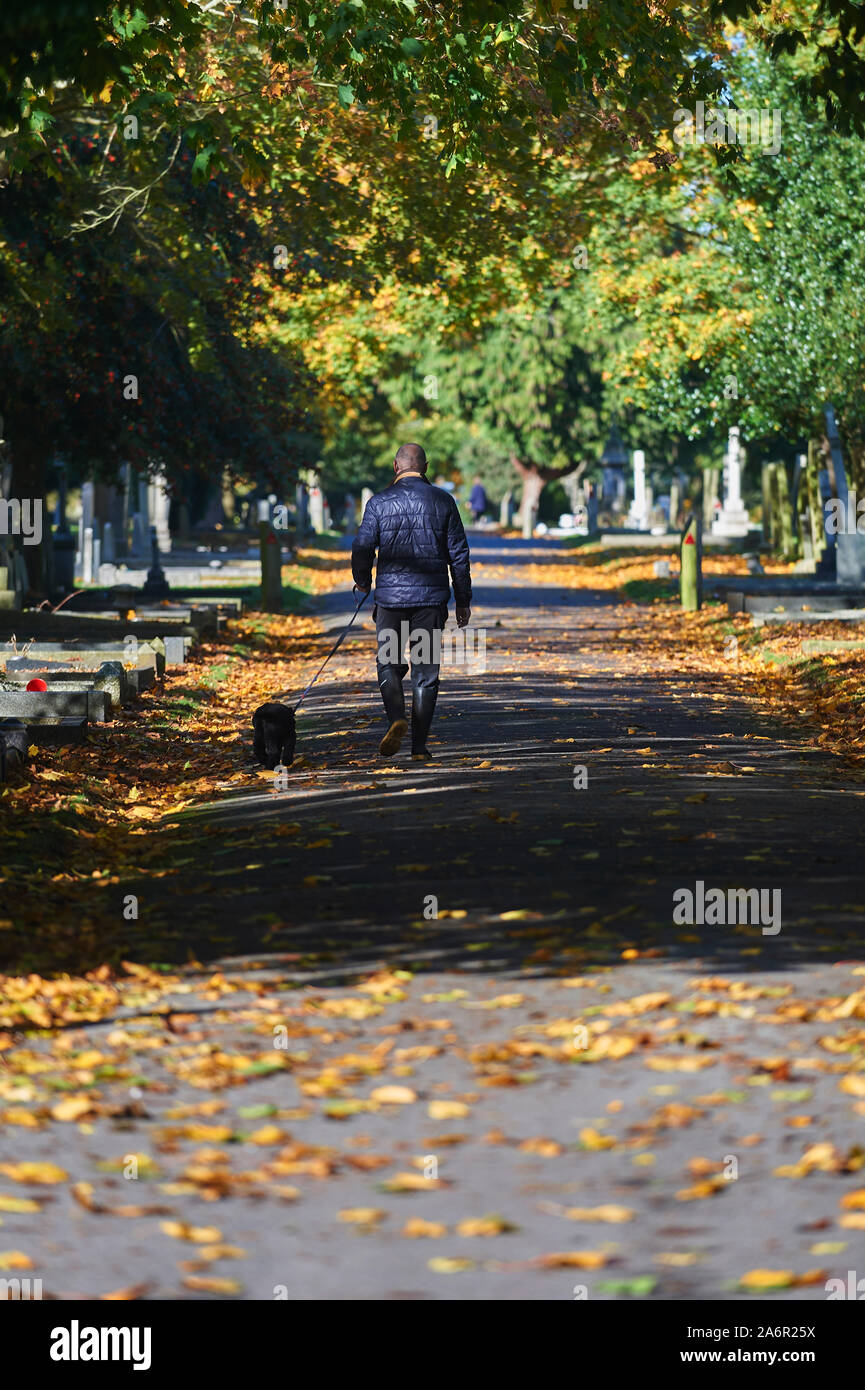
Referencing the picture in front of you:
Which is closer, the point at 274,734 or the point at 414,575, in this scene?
the point at 274,734

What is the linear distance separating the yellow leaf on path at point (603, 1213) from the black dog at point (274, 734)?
25.5 ft

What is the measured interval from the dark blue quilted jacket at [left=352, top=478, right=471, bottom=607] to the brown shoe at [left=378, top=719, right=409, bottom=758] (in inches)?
30.0

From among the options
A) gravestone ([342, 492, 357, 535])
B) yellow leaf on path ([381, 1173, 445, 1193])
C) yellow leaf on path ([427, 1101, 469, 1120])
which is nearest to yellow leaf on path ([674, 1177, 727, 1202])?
yellow leaf on path ([381, 1173, 445, 1193])

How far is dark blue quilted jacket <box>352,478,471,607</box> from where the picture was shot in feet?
43.3

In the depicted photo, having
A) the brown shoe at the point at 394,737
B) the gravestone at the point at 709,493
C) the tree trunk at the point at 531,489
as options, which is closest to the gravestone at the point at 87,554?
the brown shoe at the point at 394,737

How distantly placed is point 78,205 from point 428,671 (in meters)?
10.1

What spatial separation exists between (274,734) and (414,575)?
53.2 inches

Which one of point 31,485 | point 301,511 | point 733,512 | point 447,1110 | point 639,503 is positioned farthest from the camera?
point 301,511

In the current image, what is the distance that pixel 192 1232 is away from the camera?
5.05 metres

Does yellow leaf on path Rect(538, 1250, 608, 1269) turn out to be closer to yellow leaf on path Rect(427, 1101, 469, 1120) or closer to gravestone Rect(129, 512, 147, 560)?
yellow leaf on path Rect(427, 1101, 469, 1120)

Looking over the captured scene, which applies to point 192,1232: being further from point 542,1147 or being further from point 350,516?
point 350,516

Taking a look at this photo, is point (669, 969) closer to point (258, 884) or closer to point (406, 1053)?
point (406, 1053)

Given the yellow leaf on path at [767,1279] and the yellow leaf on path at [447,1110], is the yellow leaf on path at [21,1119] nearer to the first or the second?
the yellow leaf on path at [447,1110]

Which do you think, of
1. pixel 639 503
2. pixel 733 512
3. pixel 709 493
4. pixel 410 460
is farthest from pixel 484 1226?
pixel 709 493
